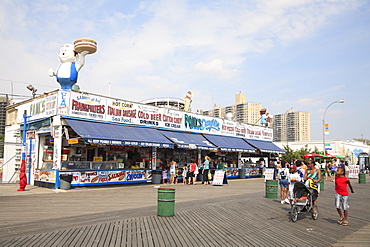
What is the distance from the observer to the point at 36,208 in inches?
423

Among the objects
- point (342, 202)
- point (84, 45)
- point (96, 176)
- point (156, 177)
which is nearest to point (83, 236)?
point (342, 202)

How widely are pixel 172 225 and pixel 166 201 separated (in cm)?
102

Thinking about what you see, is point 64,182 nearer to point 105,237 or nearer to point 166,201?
point 166,201

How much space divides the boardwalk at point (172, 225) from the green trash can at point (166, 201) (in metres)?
0.20

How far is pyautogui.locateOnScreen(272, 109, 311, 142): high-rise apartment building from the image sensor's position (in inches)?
3873

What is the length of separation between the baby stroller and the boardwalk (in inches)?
11.3

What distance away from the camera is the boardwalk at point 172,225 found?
6914mm

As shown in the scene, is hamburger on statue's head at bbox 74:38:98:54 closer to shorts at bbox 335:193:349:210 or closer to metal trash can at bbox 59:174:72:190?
metal trash can at bbox 59:174:72:190

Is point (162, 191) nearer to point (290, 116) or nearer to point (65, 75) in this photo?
point (65, 75)

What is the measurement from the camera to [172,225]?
8344mm

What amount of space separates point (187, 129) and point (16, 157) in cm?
1209

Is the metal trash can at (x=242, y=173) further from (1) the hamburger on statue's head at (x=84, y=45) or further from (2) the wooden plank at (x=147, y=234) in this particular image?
(2) the wooden plank at (x=147, y=234)

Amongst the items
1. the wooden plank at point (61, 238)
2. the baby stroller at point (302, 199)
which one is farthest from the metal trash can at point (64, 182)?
the baby stroller at point (302, 199)

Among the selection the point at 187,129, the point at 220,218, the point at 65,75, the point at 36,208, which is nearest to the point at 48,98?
the point at 65,75
